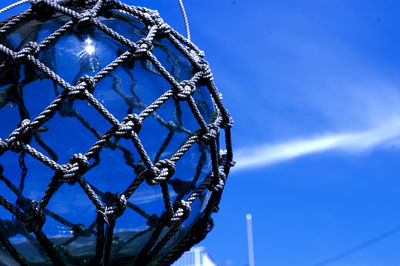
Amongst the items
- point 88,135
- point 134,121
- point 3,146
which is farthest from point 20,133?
point 134,121

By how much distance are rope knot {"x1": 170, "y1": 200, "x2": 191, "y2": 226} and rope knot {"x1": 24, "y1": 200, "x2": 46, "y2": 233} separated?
0.32 m

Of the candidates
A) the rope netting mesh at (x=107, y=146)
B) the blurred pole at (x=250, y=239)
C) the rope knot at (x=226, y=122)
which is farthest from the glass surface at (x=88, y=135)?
the blurred pole at (x=250, y=239)

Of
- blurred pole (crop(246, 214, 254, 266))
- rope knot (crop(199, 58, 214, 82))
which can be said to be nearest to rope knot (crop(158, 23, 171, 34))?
rope knot (crop(199, 58, 214, 82))

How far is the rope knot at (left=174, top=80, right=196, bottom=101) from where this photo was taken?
1658mm

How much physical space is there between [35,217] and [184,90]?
1.54ft

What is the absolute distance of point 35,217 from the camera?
5.01ft

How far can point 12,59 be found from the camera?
1.61 metres

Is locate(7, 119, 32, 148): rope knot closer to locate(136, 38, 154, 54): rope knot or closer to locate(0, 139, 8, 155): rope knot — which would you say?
locate(0, 139, 8, 155): rope knot

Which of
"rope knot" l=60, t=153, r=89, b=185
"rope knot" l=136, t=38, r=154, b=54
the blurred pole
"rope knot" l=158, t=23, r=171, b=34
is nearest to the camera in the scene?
"rope knot" l=60, t=153, r=89, b=185

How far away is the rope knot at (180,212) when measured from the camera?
65.5 inches

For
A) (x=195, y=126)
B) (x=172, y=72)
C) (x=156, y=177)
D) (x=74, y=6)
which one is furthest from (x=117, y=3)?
(x=156, y=177)

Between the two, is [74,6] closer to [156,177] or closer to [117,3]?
[117,3]

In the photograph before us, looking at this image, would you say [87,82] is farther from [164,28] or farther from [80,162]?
[164,28]

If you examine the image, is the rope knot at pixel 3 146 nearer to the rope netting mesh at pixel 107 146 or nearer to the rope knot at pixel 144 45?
the rope netting mesh at pixel 107 146
